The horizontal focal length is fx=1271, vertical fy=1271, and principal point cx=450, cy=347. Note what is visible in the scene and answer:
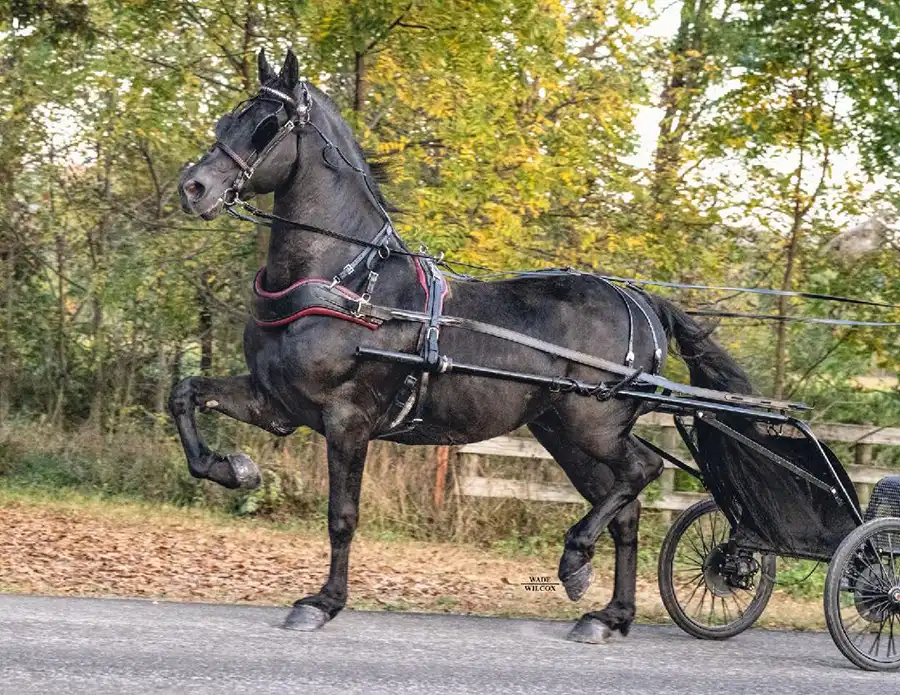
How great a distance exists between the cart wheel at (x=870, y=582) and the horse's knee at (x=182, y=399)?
10.7 ft

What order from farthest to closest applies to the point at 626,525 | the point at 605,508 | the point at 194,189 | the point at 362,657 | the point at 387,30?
the point at 387,30
the point at 626,525
the point at 605,508
the point at 194,189
the point at 362,657

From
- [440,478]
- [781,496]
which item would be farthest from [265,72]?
[440,478]

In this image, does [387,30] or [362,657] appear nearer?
[362,657]

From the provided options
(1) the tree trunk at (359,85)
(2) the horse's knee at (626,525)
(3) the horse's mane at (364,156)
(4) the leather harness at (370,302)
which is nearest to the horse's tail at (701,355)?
(4) the leather harness at (370,302)

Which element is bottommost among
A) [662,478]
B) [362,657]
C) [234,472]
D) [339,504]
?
[362,657]

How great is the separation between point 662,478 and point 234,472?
6.04m

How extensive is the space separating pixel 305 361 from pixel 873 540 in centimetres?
300

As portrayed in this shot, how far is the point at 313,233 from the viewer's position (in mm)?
6289

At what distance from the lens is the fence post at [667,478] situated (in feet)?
37.8

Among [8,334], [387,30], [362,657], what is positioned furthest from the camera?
[8,334]

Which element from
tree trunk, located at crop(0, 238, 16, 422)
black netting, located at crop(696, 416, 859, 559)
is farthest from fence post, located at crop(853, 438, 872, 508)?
tree trunk, located at crop(0, 238, 16, 422)

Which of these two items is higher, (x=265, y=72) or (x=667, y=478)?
(x=265, y=72)

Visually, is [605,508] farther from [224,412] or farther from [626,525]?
[224,412]

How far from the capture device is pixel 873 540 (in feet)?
21.1
